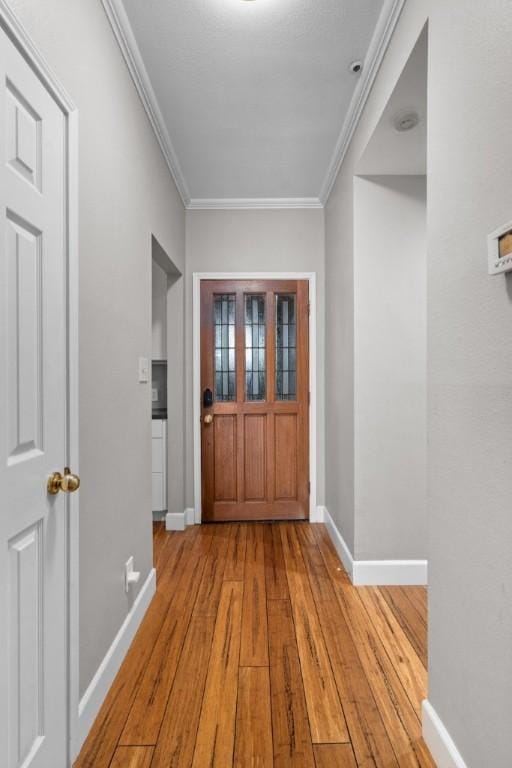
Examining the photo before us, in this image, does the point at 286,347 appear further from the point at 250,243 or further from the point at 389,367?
the point at 389,367

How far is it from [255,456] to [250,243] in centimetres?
173

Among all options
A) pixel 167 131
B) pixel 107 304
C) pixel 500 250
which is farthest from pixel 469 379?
pixel 167 131

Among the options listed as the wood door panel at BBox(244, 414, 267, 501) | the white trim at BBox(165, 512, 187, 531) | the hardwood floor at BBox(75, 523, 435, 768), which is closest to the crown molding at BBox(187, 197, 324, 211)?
the wood door panel at BBox(244, 414, 267, 501)

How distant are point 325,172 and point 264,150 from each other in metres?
0.53

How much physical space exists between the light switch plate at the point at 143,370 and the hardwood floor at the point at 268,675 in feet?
3.84

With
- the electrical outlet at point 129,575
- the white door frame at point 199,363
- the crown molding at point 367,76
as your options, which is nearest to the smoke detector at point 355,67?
the crown molding at point 367,76

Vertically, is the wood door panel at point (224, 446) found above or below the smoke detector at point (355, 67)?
below

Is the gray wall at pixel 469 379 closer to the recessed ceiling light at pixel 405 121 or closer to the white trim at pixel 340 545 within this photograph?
the recessed ceiling light at pixel 405 121

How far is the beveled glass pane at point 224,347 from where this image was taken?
3.69m

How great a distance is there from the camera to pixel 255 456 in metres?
3.71

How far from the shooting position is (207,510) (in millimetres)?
3695

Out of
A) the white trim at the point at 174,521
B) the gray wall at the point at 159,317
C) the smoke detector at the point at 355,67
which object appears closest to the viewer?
the smoke detector at the point at 355,67

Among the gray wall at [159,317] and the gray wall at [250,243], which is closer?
the gray wall at [250,243]

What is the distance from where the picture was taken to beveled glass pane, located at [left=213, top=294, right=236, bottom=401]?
369cm
